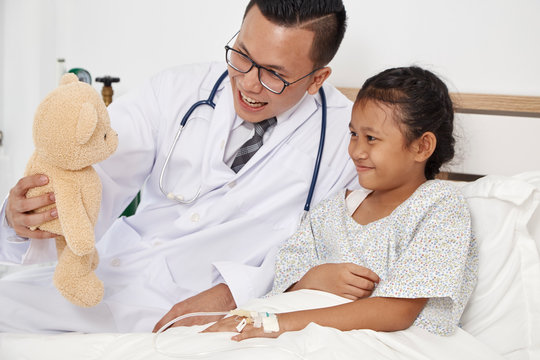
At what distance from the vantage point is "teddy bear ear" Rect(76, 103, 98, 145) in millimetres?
1117

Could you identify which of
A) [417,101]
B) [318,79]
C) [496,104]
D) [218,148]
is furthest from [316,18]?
[496,104]

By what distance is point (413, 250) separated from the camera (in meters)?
1.25

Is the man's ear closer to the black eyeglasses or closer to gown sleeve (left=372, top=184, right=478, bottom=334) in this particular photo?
the black eyeglasses

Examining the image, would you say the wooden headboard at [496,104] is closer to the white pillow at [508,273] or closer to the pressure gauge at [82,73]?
the white pillow at [508,273]

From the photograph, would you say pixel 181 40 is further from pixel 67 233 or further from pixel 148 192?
pixel 67 233

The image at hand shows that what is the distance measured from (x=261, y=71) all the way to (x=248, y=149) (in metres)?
0.28

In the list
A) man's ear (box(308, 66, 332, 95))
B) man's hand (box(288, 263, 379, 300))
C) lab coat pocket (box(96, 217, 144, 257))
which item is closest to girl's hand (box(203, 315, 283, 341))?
man's hand (box(288, 263, 379, 300))

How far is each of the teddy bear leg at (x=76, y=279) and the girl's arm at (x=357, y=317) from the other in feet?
1.01

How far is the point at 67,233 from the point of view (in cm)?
116

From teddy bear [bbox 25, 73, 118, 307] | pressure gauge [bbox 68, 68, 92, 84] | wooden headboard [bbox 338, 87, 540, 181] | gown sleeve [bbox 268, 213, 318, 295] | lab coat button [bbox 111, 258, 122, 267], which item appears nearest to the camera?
teddy bear [bbox 25, 73, 118, 307]

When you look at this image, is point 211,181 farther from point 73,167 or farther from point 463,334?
point 463,334

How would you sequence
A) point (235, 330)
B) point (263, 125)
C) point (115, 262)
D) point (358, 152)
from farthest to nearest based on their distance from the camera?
1. point (263, 125)
2. point (115, 262)
3. point (358, 152)
4. point (235, 330)

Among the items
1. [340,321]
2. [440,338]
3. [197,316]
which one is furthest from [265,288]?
[440,338]

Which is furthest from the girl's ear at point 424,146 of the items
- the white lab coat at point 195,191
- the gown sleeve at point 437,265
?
the white lab coat at point 195,191
